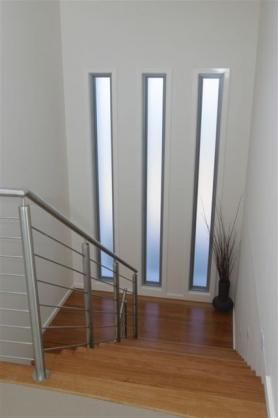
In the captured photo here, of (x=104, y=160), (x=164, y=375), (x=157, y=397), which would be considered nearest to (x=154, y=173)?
(x=104, y=160)

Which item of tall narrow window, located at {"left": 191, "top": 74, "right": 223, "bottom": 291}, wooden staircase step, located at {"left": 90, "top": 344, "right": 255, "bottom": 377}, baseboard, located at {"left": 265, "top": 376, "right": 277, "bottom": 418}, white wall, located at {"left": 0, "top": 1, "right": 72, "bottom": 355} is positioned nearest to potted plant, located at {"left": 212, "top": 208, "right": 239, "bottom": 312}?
tall narrow window, located at {"left": 191, "top": 74, "right": 223, "bottom": 291}

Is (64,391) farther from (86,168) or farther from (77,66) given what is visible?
(77,66)

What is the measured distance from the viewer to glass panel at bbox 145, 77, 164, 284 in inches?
157

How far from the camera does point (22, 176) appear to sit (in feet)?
10.7

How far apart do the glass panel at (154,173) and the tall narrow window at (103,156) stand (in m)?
0.45

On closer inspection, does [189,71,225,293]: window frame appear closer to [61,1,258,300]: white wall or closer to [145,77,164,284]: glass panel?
[61,1,258,300]: white wall

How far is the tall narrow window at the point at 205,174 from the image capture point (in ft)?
12.7

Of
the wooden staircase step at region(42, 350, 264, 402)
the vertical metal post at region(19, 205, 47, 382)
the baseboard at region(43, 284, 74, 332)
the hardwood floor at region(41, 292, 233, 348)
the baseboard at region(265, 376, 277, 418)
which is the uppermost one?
the vertical metal post at region(19, 205, 47, 382)

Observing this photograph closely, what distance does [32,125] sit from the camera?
3410mm

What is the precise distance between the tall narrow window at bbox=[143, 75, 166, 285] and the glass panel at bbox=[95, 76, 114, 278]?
0.44 meters

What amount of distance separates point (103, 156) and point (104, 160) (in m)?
0.05

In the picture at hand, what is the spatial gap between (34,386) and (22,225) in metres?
0.74

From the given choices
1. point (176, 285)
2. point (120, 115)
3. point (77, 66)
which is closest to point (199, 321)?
point (176, 285)

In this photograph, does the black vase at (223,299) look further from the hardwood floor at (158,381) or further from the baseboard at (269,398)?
the baseboard at (269,398)
